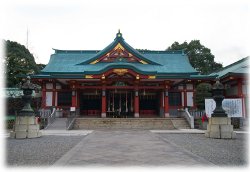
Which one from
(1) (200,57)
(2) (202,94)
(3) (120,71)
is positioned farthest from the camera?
(1) (200,57)

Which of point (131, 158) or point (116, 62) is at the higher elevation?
point (116, 62)

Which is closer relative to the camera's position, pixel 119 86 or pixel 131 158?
pixel 131 158

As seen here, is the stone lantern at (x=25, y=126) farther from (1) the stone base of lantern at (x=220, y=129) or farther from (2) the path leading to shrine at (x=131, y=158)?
(1) the stone base of lantern at (x=220, y=129)

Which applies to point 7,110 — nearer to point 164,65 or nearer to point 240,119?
point 164,65

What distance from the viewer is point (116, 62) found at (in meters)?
25.8

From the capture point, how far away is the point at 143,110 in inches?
1069

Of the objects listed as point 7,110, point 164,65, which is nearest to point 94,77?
point 164,65

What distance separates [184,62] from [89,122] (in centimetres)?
1469

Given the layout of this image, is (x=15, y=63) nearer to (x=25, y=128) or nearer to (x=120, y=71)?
(x=120, y=71)

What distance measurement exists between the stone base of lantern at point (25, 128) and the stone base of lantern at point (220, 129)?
9996mm

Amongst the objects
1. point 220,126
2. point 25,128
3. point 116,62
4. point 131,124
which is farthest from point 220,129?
point 116,62

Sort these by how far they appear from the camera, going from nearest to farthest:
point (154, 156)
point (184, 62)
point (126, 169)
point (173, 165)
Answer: point (126, 169), point (173, 165), point (154, 156), point (184, 62)

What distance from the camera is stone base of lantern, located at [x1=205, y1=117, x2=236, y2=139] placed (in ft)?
46.4

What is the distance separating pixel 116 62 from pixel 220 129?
13899 mm
